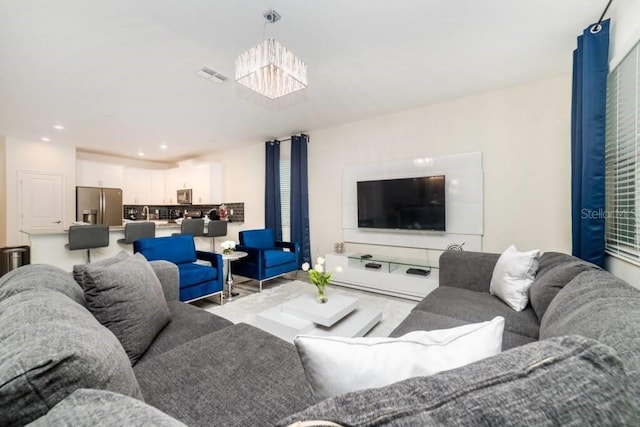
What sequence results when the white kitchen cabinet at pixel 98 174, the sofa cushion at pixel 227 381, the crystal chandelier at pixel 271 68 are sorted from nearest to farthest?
the sofa cushion at pixel 227 381 → the crystal chandelier at pixel 271 68 → the white kitchen cabinet at pixel 98 174

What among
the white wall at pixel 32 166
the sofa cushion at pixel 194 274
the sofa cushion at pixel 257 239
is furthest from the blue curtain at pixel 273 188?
the white wall at pixel 32 166

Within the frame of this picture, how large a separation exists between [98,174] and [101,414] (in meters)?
7.17

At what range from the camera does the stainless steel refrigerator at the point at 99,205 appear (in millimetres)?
5472

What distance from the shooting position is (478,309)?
1.78 m

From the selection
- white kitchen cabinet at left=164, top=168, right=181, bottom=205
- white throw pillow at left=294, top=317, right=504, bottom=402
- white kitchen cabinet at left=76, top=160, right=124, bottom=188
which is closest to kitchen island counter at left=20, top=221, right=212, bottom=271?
white kitchen cabinet at left=76, top=160, right=124, bottom=188

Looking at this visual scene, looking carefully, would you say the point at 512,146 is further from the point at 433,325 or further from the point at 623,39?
the point at 433,325

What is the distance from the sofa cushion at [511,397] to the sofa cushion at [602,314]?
17 centimetres

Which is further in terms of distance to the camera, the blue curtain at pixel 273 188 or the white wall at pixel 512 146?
the blue curtain at pixel 273 188

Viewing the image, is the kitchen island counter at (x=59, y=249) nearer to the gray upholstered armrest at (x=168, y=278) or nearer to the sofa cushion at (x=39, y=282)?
the gray upholstered armrest at (x=168, y=278)

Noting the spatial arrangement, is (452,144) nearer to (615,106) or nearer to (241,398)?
(615,106)

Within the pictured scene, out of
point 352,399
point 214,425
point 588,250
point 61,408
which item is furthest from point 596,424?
point 588,250

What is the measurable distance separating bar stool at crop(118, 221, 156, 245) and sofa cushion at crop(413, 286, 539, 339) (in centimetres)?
380

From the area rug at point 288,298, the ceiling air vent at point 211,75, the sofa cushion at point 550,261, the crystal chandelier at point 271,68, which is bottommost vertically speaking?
the area rug at point 288,298

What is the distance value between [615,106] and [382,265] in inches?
106
